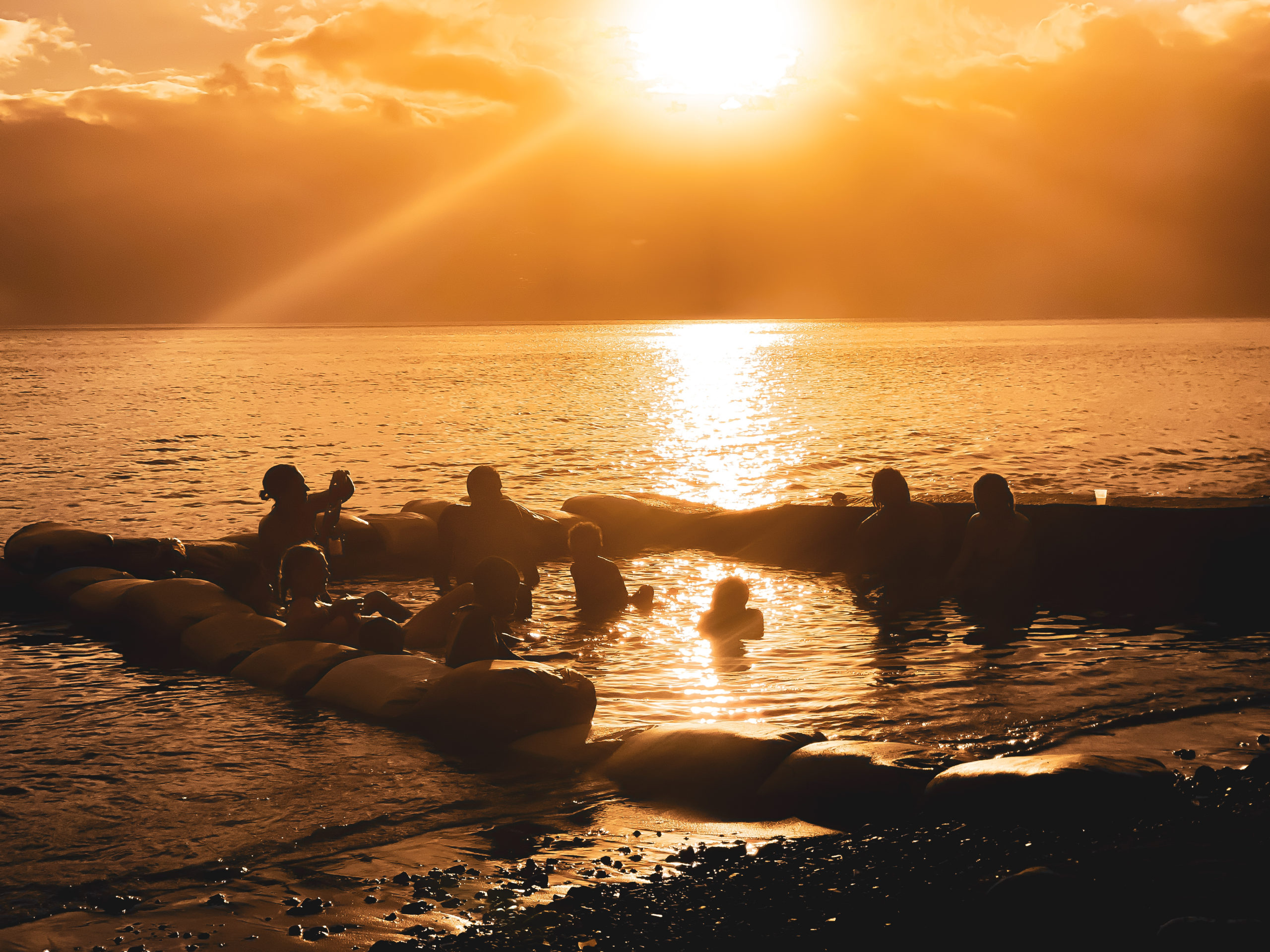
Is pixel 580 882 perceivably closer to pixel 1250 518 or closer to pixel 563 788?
pixel 563 788

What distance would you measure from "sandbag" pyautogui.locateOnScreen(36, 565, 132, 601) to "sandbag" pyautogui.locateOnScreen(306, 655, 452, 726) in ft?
14.8

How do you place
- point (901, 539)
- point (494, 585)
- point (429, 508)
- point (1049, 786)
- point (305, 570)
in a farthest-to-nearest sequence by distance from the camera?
point (429, 508) < point (901, 539) < point (305, 570) < point (494, 585) < point (1049, 786)

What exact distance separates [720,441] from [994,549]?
65.2 feet

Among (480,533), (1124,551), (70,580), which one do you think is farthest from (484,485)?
(1124,551)

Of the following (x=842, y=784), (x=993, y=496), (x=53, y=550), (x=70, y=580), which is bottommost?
(x=842, y=784)

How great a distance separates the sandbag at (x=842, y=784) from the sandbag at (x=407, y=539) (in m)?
8.45

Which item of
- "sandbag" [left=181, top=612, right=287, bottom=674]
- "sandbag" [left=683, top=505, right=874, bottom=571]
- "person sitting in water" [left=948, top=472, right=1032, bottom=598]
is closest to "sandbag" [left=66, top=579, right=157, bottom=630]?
"sandbag" [left=181, top=612, right=287, bottom=674]

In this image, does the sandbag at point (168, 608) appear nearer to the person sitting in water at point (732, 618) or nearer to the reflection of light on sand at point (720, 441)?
the person sitting in water at point (732, 618)

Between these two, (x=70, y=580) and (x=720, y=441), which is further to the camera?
(x=720, y=441)

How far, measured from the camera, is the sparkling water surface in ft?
20.2

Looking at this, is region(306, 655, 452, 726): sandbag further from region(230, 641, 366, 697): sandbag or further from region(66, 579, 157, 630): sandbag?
region(66, 579, 157, 630): sandbag

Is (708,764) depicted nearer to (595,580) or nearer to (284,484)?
(595,580)

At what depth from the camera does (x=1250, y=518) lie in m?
11.4

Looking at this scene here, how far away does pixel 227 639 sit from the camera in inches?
→ 361
